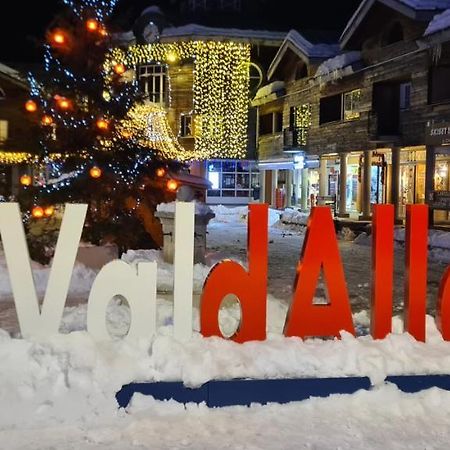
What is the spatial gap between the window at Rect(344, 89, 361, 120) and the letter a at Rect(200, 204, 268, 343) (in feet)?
80.0

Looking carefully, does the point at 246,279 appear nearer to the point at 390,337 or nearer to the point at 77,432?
the point at 390,337

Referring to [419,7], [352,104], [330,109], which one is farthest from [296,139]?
[419,7]

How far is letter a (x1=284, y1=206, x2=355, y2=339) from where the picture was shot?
623cm

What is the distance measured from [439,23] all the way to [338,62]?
8.15m

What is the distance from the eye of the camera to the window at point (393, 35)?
88.4 feet

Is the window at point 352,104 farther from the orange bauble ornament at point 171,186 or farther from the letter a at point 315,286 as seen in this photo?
the letter a at point 315,286

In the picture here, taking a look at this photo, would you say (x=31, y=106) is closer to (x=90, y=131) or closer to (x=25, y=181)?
(x=90, y=131)

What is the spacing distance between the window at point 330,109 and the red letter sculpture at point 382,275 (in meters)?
26.5

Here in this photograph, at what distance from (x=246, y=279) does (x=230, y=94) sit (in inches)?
1329

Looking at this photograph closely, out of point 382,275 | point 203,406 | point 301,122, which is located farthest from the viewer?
point 301,122

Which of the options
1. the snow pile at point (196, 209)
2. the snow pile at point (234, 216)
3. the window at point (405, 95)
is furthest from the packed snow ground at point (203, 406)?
the snow pile at point (234, 216)

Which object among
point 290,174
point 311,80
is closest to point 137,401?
point 311,80

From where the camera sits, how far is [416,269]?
6469mm

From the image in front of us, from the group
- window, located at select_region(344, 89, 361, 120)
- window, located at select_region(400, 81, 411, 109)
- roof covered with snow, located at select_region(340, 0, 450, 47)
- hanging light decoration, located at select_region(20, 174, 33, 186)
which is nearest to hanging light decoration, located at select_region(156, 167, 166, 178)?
hanging light decoration, located at select_region(20, 174, 33, 186)
